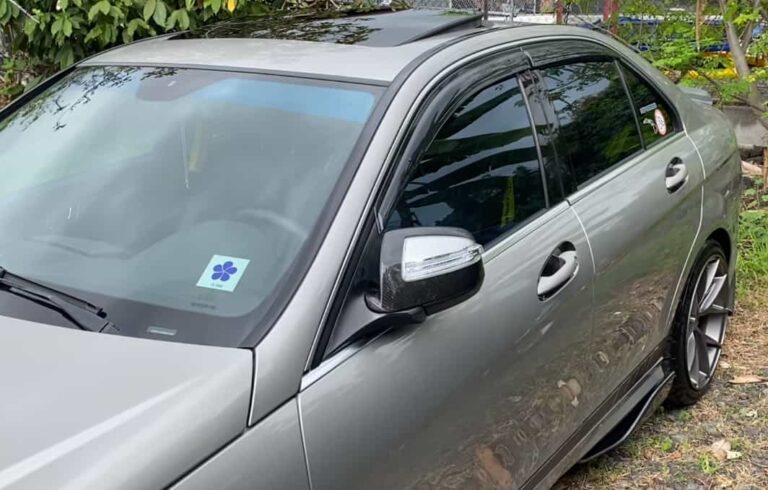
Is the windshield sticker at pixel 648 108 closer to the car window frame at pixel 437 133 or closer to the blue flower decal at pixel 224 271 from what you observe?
the car window frame at pixel 437 133

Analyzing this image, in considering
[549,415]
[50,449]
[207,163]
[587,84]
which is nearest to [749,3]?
[587,84]

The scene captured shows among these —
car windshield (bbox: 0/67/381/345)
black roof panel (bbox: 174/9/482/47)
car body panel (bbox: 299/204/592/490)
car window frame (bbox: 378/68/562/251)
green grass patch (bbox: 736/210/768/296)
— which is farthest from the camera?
green grass patch (bbox: 736/210/768/296)

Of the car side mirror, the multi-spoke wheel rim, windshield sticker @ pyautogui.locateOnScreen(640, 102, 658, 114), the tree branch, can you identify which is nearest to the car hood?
the car side mirror

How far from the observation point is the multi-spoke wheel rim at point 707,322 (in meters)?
3.66

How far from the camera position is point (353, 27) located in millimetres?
2705

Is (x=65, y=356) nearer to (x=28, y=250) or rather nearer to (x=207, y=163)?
(x=28, y=250)

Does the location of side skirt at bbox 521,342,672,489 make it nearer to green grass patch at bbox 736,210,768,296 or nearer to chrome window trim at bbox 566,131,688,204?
chrome window trim at bbox 566,131,688,204

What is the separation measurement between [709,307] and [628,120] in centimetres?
114

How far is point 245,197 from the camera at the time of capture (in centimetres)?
206

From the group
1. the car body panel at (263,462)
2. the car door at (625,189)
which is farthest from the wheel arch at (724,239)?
the car body panel at (263,462)

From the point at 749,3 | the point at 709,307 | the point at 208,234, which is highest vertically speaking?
the point at 208,234

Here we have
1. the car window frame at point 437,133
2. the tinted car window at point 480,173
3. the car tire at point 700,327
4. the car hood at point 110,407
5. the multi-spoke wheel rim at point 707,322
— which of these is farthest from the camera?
the multi-spoke wheel rim at point 707,322

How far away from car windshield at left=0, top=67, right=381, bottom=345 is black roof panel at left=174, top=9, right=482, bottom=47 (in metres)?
0.36

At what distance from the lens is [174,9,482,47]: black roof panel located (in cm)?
255
